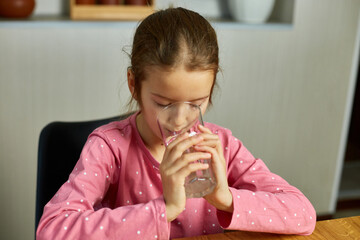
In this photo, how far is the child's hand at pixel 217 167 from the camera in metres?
0.90

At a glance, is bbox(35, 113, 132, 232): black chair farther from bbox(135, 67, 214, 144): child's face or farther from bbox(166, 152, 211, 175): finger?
bbox(166, 152, 211, 175): finger

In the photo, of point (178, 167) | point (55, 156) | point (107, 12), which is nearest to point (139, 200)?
point (55, 156)

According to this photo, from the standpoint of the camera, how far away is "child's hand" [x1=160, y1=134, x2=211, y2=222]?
2.87 feet

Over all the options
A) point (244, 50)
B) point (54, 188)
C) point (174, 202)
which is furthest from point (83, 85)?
point (174, 202)

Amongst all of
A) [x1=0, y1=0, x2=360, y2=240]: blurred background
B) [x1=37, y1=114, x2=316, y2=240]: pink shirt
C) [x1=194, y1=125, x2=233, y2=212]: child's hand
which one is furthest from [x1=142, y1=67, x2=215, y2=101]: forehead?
[x1=0, y1=0, x2=360, y2=240]: blurred background

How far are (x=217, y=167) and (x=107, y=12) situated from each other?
4.53 feet

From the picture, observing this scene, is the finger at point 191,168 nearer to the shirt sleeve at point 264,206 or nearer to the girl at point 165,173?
the girl at point 165,173

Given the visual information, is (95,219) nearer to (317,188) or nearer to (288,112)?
(288,112)

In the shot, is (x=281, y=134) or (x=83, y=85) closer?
(x=83, y=85)

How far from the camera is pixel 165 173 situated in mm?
891

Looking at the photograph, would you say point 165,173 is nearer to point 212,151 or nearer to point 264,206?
point 212,151

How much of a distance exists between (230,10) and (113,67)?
691 mm

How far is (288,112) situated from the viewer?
2455 millimetres

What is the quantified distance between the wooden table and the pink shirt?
0.01m
